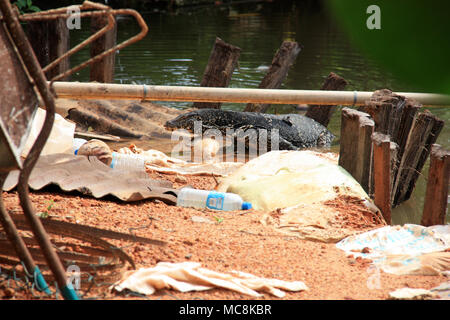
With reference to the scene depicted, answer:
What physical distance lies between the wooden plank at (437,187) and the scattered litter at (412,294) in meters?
1.88

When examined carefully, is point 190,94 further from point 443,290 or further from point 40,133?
point 40,133

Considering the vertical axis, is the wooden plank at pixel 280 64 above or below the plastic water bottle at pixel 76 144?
above

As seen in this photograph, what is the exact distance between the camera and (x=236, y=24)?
A: 19.7m

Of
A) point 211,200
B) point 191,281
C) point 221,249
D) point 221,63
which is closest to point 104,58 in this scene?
point 221,63

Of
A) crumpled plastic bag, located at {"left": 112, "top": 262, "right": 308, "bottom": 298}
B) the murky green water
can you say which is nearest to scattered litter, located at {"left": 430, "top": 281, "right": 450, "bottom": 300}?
crumpled plastic bag, located at {"left": 112, "top": 262, "right": 308, "bottom": 298}

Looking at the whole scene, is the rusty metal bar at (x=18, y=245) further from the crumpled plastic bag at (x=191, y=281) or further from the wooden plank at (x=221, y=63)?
the wooden plank at (x=221, y=63)

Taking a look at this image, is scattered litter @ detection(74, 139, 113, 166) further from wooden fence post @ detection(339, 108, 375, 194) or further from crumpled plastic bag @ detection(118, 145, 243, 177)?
wooden fence post @ detection(339, 108, 375, 194)

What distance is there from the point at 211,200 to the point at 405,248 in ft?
5.27

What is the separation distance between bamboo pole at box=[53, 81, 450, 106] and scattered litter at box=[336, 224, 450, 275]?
2685 millimetres

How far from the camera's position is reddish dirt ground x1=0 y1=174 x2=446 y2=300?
293 cm

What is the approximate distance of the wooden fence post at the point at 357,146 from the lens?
16.3 feet

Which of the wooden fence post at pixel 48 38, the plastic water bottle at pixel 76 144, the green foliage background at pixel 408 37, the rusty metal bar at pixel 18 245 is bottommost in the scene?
the plastic water bottle at pixel 76 144

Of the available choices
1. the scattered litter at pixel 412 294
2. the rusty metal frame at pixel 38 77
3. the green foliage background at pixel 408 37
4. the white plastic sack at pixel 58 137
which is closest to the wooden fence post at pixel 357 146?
the scattered litter at pixel 412 294
